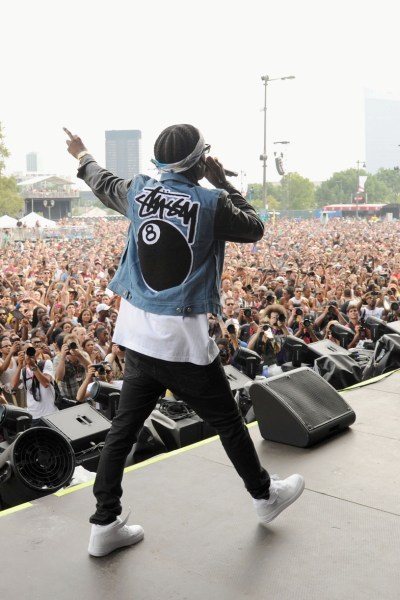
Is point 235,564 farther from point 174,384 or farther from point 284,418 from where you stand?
point 284,418

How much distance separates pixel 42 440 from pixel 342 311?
765cm

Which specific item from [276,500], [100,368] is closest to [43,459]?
[276,500]

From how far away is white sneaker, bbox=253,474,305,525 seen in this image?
2.70 m

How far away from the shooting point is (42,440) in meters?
3.38


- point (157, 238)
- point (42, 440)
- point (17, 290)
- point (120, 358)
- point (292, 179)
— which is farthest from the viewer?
point (292, 179)

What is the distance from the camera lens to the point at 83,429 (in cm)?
407

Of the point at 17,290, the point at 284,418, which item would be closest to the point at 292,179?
the point at 17,290

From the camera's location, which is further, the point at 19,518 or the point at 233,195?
the point at 19,518

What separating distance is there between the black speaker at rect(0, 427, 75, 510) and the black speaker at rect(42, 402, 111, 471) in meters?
0.49

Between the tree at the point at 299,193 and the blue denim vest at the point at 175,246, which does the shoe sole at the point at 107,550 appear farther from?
the tree at the point at 299,193

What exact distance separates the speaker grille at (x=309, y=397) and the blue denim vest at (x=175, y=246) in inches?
52.1

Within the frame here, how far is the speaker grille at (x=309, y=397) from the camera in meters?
3.63

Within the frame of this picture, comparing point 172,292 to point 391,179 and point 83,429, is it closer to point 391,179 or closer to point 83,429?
point 83,429

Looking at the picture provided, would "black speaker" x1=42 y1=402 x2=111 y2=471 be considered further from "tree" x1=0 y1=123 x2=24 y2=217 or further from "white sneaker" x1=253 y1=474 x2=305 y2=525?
"tree" x1=0 y1=123 x2=24 y2=217
